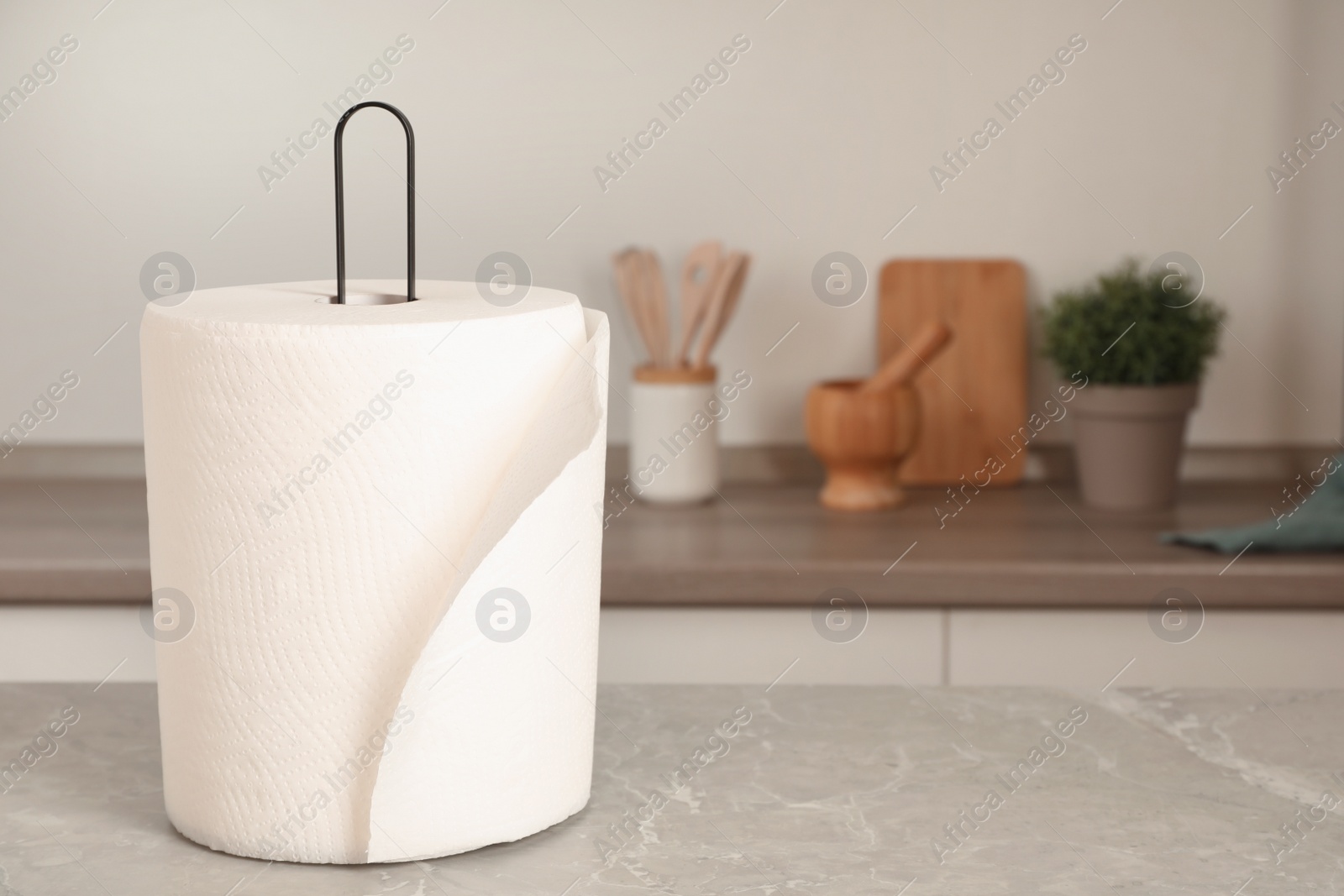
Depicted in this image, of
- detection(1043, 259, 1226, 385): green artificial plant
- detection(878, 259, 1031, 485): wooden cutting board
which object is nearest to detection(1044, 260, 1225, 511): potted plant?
detection(1043, 259, 1226, 385): green artificial plant

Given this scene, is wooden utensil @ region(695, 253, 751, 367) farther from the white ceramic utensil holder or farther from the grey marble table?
the grey marble table

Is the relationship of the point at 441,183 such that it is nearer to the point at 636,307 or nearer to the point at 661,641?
the point at 636,307

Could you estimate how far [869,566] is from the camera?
1271mm

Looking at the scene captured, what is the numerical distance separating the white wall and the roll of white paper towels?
1174 millimetres

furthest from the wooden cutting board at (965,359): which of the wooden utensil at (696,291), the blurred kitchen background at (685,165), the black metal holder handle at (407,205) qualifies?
the black metal holder handle at (407,205)

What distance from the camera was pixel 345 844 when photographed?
49 centimetres

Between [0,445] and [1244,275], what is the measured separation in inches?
64.9

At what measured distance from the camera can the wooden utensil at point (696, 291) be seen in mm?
1575

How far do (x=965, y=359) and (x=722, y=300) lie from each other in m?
0.35

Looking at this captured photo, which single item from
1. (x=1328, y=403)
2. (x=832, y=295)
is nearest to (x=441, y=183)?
(x=832, y=295)

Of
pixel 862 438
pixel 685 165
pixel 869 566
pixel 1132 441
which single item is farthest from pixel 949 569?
pixel 685 165

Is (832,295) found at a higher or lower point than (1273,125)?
lower

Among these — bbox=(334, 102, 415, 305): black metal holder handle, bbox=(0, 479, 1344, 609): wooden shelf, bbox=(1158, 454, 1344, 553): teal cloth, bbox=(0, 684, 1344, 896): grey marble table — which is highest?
bbox=(334, 102, 415, 305): black metal holder handle

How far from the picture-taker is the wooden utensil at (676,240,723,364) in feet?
5.17
